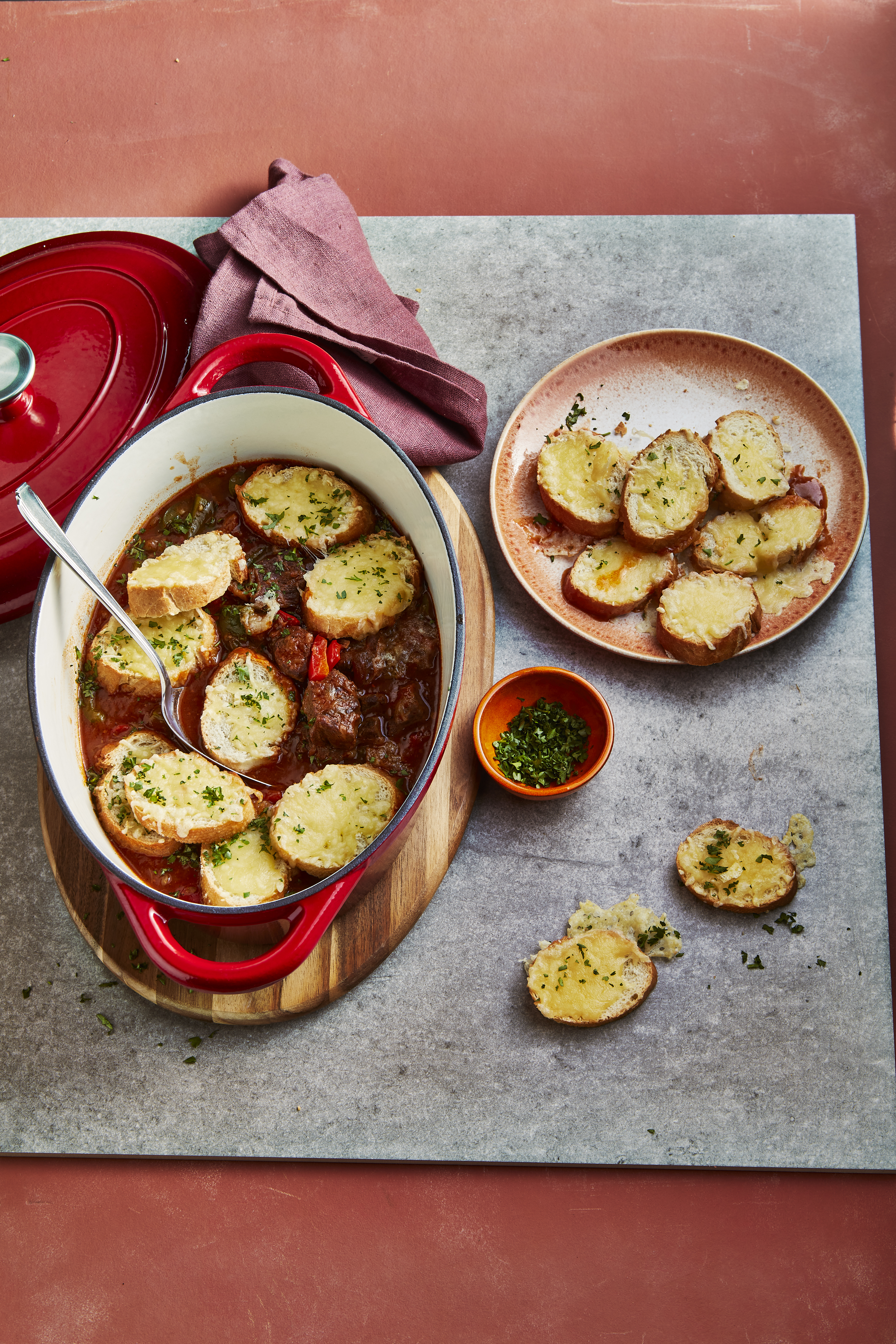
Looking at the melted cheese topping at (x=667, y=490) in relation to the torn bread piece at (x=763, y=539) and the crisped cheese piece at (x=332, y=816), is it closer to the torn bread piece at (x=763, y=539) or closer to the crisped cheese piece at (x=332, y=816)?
the torn bread piece at (x=763, y=539)

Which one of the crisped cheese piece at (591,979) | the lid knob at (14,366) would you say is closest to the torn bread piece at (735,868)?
the crisped cheese piece at (591,979)

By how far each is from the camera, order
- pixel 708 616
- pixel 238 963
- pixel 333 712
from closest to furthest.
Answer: pixel 238 963, pixel 333 712, pixel 708 616

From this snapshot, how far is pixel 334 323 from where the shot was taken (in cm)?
276

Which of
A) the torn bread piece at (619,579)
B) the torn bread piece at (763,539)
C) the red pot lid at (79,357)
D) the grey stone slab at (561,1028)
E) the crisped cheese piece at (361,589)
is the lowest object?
the grey stone slab at (561,1028)

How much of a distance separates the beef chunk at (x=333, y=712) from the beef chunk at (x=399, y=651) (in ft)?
0.20

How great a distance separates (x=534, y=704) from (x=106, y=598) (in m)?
1.17

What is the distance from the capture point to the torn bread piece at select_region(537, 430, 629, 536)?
9.02ft

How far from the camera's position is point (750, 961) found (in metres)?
2.65

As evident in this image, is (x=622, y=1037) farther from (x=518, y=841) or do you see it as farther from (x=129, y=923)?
(x=129, y=923)

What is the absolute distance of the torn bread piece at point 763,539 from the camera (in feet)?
8.85

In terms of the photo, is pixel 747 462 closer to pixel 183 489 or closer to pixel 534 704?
pixel 534 704

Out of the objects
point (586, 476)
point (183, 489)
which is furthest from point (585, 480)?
point (183, 489)

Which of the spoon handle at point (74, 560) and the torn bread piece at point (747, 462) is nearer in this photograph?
the spoon handle at point (74, 560)

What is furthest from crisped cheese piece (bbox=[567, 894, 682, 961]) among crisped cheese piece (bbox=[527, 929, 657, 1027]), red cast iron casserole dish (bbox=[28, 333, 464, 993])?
red cast iron casserole dish (bbox=[28, 333, 464, 993])
